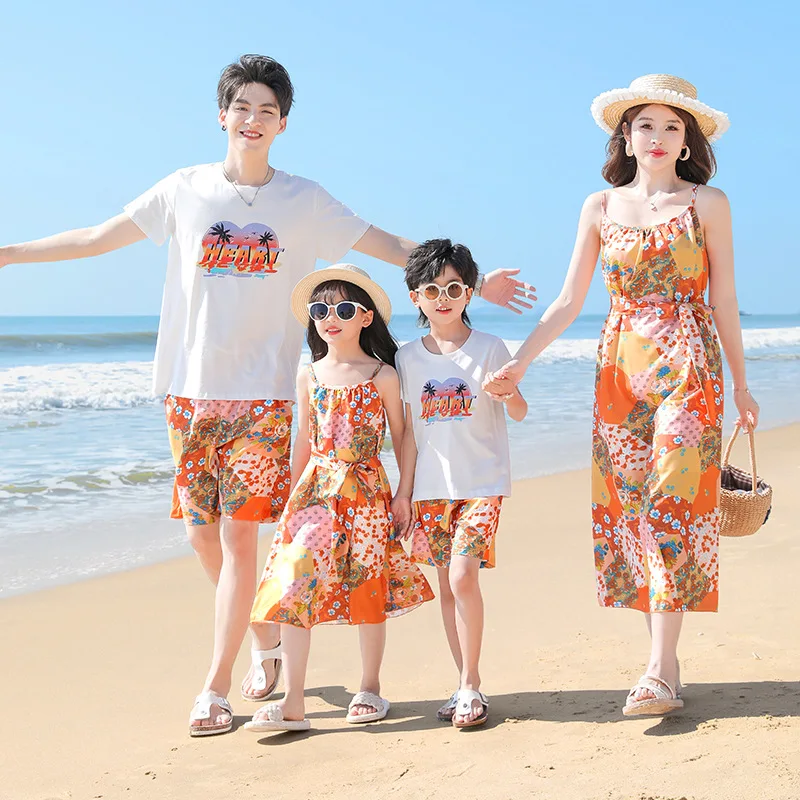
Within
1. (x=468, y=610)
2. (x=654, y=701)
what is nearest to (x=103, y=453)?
(x=468, y=610)

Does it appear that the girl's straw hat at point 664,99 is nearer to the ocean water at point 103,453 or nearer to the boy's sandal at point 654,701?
the boy's sandal at point 654,701

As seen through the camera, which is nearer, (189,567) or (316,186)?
(316,186)

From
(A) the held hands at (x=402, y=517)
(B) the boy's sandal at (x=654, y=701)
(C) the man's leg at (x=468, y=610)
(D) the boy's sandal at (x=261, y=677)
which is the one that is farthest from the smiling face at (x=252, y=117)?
(B) the boy's sandal at (x=654, y=701)

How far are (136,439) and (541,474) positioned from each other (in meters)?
3.94

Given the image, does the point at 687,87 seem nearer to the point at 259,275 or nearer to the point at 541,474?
the point at 259,275

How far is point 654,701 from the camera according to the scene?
3178mm

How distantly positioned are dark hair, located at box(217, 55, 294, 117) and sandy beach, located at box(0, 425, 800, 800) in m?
2.16

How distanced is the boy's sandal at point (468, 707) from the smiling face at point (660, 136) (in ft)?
5.96

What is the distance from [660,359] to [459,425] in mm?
689

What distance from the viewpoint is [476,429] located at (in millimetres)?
3570

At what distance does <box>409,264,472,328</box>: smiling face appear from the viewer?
3.63 meters

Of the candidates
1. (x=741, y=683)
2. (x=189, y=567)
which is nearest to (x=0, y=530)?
(x=189, y=567)

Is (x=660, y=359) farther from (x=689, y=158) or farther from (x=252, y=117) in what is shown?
(x=252, y=117)

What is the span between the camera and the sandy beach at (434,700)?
9.54ft
